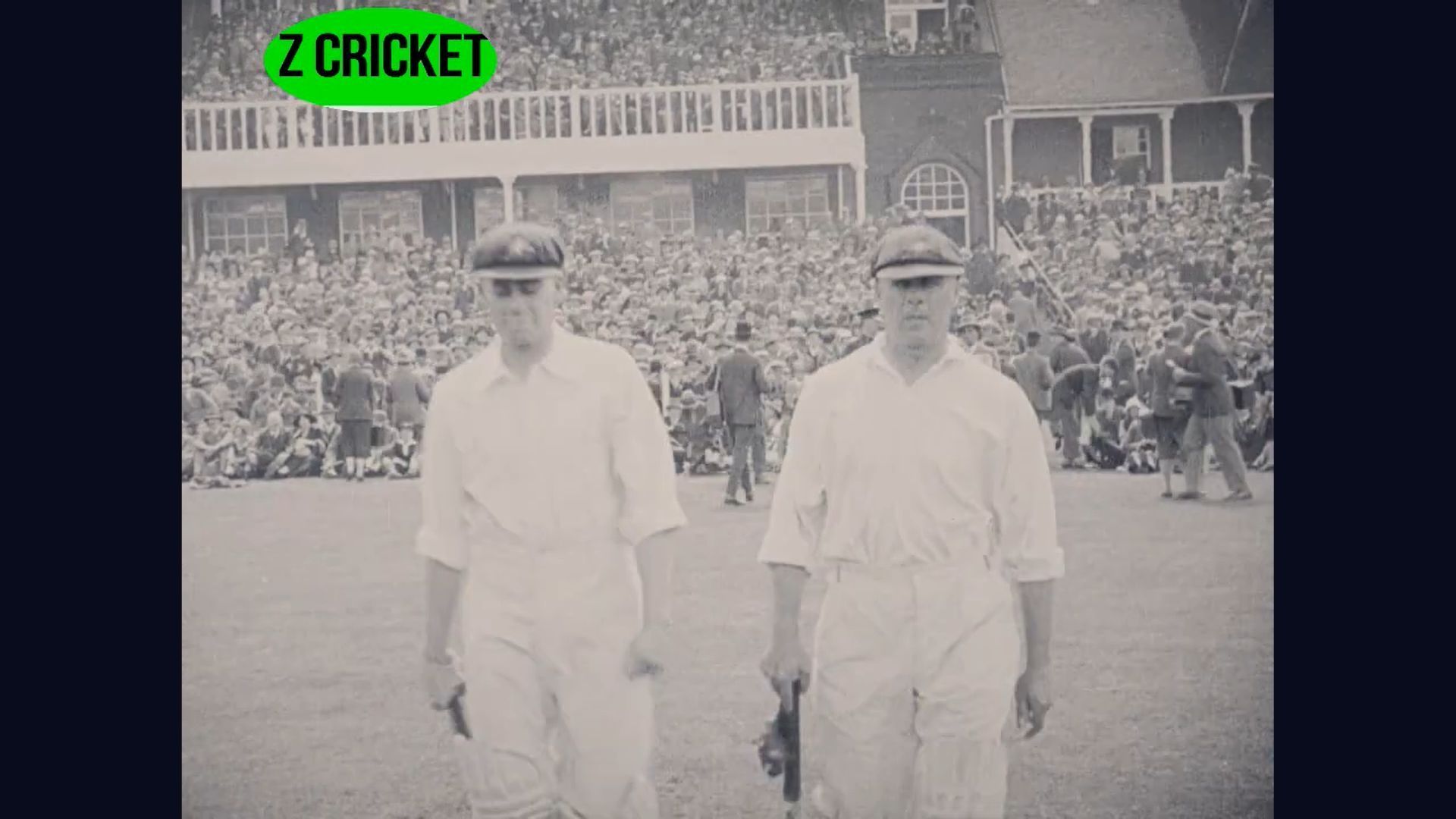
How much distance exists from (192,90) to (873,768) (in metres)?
3.79

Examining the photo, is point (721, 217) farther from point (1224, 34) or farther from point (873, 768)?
point (873, 768)

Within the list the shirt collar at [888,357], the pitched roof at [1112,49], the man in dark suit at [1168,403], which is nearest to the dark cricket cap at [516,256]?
the shirt collar at [888,357]

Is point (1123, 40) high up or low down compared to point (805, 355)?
up

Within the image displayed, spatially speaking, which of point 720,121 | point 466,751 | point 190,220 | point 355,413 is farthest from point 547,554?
point 190,220

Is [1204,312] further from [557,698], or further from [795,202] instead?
[557,698]

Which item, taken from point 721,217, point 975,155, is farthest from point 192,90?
point 975,155

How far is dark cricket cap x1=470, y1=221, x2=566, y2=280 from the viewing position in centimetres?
510

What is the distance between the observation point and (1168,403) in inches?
261

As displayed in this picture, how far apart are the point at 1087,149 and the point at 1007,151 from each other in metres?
0.31

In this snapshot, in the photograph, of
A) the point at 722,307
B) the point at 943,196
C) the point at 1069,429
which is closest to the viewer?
the point at 943,196

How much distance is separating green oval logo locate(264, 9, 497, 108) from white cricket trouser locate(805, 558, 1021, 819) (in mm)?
2761

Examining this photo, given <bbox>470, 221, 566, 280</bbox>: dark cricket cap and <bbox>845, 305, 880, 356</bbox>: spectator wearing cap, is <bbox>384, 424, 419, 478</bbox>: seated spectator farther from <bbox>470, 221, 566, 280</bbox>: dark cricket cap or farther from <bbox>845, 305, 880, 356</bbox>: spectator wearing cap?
<bbox>845, 305, 880, 356</bbox>: spectator wearing cap

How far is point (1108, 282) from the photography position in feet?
22.2

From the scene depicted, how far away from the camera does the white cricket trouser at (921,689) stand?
4.79 metres
